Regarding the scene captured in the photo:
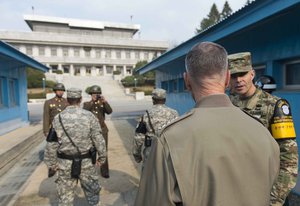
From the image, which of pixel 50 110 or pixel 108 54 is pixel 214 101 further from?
pixel 108 54

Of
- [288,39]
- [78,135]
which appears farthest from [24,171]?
Answer: [288,39]

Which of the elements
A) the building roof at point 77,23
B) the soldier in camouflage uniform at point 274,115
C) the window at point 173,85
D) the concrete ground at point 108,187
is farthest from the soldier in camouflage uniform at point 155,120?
the building roof at point 77,23

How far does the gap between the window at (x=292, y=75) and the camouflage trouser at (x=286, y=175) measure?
124 inches

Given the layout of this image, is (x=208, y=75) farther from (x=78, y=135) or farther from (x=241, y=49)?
(x=241, y=49)

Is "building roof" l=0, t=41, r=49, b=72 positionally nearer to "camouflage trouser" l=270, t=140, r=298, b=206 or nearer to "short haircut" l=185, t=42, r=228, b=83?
"short haircut" l=185, t=42, r=228, b=83

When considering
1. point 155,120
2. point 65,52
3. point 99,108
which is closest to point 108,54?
point 65,52

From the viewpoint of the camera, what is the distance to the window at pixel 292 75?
449cm

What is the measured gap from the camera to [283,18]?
430cm

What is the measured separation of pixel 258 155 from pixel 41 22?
75.7 metres

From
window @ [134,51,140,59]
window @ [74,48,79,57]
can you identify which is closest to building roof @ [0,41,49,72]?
window @ [74,48,79,57]

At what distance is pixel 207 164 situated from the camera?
100 cm

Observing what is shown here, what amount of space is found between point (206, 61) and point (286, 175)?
47.8 inches

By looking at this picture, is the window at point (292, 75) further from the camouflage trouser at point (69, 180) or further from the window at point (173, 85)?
the window at point (173, 85)

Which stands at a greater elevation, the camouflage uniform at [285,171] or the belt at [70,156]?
the camouflage uniform at [285,171]
